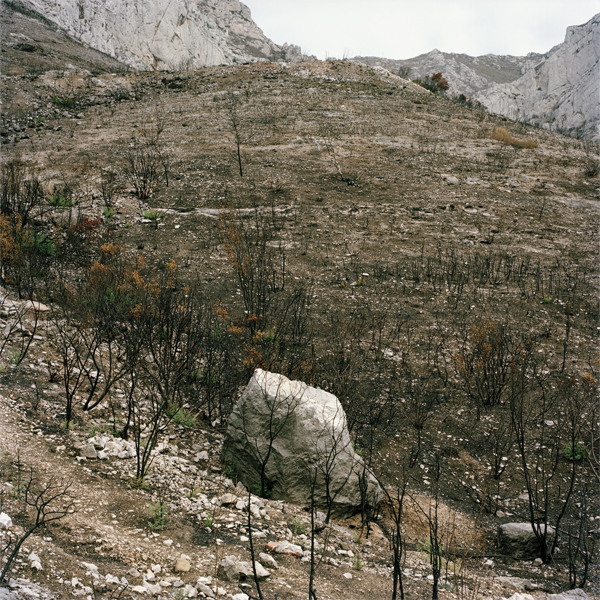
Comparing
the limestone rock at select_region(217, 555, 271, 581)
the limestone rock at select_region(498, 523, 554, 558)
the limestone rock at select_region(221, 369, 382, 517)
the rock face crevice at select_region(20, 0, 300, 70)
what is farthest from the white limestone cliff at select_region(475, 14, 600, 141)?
the limestone rock at select_region(217, 555, 271, 581)


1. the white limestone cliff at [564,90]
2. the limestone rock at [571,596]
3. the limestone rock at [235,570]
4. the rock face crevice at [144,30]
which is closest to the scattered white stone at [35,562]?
the limestone rock at [235,570]

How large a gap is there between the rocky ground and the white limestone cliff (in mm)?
28351

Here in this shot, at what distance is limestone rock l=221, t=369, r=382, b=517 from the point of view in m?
3.94

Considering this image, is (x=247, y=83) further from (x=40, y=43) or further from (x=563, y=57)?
(x=563, y=57)

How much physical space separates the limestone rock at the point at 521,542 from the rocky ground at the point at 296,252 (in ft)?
0.32

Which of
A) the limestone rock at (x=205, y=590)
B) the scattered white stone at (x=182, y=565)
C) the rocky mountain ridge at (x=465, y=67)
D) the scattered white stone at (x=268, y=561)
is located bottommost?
the scattered white stone at (x=268, y=561)

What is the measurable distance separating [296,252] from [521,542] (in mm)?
7952

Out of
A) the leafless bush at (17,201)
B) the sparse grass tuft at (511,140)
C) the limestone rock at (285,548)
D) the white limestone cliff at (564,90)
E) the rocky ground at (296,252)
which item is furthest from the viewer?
the white limestone cliff at (564,90)

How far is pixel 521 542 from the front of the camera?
3.70 metres

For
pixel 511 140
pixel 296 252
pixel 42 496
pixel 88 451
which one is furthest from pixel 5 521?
pixel 511 140

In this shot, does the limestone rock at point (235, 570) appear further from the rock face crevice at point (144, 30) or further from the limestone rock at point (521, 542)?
the rock face crevice at point (144, 30)

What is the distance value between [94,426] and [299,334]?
397cm

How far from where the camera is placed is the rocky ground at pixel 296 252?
2.97 m

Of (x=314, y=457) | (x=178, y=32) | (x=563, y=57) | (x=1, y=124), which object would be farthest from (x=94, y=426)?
(x=563, y=57)
